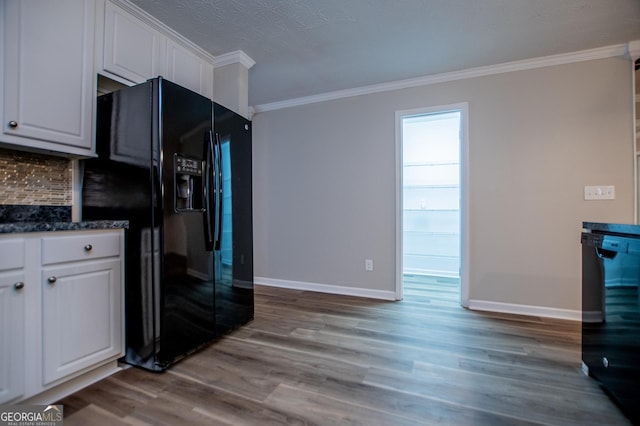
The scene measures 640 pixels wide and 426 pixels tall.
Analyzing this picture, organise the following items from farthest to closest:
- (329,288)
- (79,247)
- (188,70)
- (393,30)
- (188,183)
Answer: (329,288) < (188,70) < (393,30) < (188,183) < (79,247)

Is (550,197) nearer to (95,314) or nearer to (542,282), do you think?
(542,282)

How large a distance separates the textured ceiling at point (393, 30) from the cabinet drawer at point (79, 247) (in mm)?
1598

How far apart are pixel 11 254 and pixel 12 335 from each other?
0.36 metres

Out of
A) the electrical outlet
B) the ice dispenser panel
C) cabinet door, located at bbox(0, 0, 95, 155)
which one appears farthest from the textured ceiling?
the electrical outlet

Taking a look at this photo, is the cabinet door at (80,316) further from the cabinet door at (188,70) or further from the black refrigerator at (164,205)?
the cabinet door at (188,70)

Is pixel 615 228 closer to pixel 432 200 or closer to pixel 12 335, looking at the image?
pixel 12 335

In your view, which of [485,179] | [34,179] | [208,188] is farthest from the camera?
[485,179]

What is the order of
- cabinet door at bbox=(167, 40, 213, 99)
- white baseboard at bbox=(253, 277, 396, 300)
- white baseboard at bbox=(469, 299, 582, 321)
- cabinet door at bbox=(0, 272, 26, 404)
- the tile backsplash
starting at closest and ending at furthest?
1. cabinet door at bbox=(0, 272, 26, 404)
2. the tile backsplash
3. cabinet door at bbox=(167, 40, 213, 99)
4. white baseboard at bbox=(469, 299, 582, 321)
5. white baseboard at bbox=(253, 277, 396, 300)

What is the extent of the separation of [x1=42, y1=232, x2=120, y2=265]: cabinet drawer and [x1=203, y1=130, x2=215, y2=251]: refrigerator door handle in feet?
1.65

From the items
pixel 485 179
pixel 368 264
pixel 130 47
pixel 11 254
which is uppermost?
pixel 130 47

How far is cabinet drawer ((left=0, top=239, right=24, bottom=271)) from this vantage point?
1.21 metres

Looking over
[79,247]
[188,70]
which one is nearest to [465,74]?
[188,70]

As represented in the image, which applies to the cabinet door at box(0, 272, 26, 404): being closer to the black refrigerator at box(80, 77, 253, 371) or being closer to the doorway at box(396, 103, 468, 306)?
the black refrigerator at box(80, 77, 253, 371)

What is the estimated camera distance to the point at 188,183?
181 centimetres
